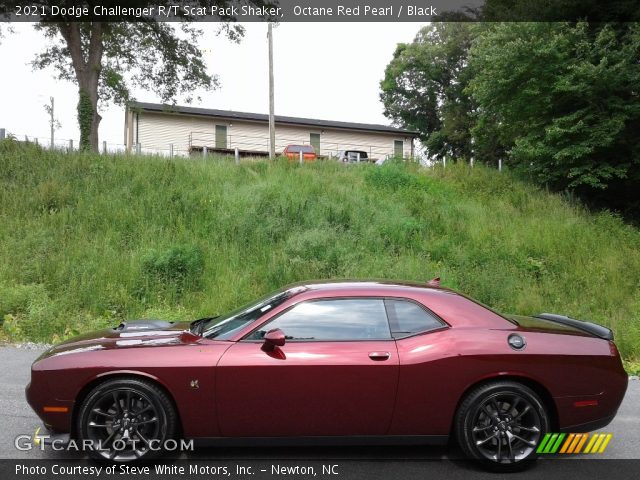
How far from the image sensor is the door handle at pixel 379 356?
3.68 m

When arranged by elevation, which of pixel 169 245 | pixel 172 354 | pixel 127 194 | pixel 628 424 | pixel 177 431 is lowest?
pixel 628 424

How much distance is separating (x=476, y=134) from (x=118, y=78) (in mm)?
21084

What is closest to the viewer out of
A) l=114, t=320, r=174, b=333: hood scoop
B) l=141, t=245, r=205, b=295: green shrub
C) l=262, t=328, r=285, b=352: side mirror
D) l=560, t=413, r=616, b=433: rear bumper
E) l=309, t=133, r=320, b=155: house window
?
l=262, t=328, r=285, b=352: side mirror

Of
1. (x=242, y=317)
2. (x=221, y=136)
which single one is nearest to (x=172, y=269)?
(x=242, y=317)

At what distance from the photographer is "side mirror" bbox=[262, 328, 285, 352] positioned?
3.58 m

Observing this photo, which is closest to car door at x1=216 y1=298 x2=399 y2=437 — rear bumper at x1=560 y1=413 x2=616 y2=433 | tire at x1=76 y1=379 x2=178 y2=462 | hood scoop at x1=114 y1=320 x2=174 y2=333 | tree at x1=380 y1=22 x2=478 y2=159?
tire at x1=76 y1=379 x2=178 y2=462

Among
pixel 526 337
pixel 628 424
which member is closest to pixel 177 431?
pixel 526 337

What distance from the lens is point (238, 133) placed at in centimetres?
3191

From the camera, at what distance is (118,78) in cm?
2453

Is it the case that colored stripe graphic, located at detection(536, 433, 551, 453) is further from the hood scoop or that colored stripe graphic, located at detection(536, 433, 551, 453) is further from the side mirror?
the hood scoop

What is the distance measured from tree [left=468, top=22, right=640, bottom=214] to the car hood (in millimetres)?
14573

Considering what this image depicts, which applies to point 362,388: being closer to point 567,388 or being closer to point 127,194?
point 567,388

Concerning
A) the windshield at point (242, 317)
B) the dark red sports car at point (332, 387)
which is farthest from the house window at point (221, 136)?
the dark red sports car at point (332, 387)

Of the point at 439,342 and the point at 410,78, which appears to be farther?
the point at 410,78
